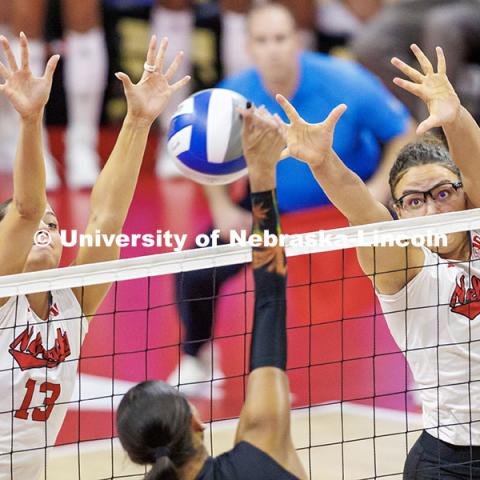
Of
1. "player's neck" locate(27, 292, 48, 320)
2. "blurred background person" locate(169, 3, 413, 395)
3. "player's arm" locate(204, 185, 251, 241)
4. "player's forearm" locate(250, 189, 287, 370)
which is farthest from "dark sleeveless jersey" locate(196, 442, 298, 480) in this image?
"blurred background person" locate(169, 3, 413, 395)

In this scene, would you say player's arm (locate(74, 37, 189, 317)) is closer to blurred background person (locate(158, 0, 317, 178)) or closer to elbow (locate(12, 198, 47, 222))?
elbow (locate(12, 198, 47, 222))

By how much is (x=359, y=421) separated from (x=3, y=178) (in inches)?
231

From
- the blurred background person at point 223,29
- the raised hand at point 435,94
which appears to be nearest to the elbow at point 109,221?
the raised hand at point 435,94

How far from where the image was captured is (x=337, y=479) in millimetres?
5609


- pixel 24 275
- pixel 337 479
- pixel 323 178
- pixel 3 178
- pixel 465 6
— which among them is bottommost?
pixel 337 479

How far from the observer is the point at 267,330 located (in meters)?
3.07

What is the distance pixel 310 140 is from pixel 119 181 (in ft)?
2.54

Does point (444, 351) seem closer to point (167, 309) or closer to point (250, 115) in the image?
point (250, 115)

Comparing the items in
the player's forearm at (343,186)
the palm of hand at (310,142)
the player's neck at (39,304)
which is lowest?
the player's neck at (39,304)

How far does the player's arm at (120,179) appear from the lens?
415 cm

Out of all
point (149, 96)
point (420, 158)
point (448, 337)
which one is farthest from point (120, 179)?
point (448, 337)

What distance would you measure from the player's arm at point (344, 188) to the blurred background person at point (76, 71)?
7.35 meters

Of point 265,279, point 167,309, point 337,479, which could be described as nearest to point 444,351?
point 265,279

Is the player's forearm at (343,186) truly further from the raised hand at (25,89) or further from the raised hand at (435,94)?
the raised hand at (25,89)
